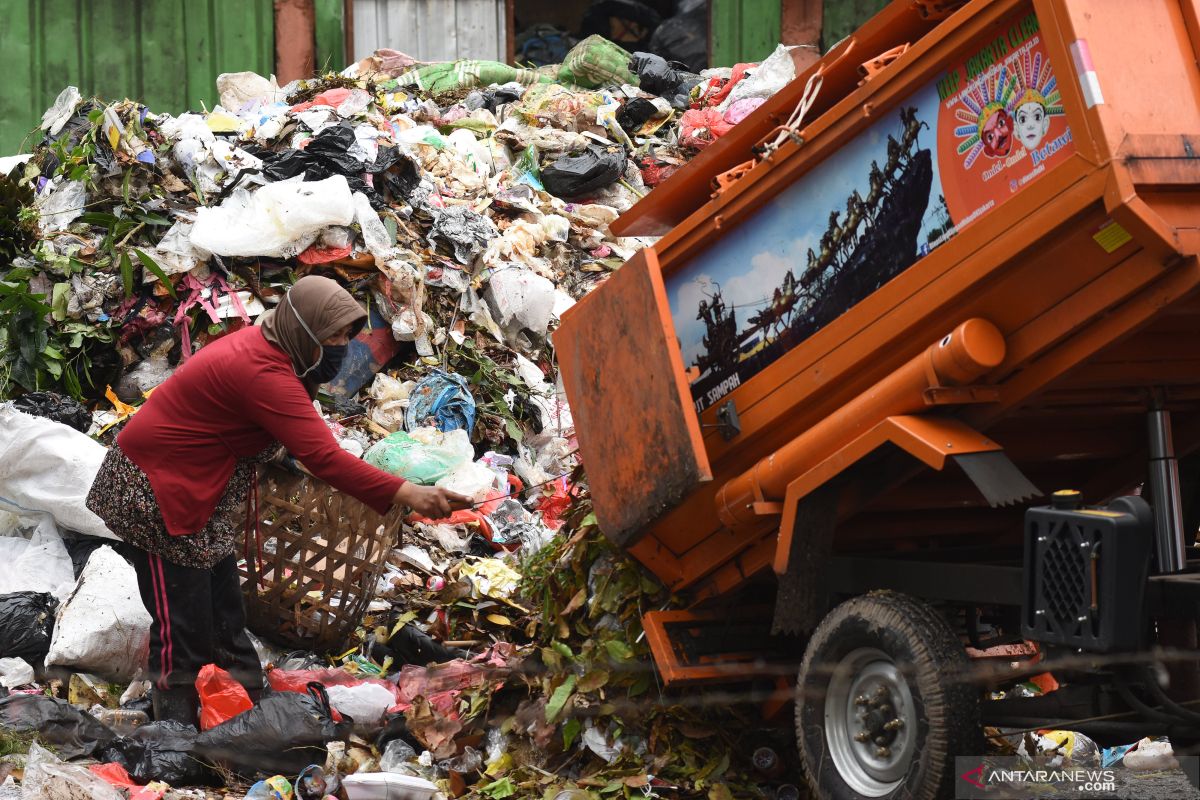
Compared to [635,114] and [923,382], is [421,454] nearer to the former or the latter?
[923,382]

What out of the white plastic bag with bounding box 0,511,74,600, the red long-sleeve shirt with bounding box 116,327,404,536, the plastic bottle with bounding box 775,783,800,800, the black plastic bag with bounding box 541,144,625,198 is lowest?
the plastic bottle with bounding box 775,783,800,800

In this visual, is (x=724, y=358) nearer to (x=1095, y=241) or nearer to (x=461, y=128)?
(x=1095, y=241)

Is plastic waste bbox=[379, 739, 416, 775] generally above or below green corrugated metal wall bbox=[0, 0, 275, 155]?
below

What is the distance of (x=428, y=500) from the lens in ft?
14.0

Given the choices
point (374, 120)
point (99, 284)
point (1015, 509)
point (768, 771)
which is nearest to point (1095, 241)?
point (1015, 509)

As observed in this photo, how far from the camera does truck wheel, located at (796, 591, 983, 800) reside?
10.4 feet

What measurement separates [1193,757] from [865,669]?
0.79 metres

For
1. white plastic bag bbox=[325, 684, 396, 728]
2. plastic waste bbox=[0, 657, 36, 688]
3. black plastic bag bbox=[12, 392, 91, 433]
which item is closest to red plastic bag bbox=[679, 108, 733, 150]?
black plastic bag bbox=[12, 392, 91, 433]

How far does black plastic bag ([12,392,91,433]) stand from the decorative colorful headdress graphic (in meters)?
4.40

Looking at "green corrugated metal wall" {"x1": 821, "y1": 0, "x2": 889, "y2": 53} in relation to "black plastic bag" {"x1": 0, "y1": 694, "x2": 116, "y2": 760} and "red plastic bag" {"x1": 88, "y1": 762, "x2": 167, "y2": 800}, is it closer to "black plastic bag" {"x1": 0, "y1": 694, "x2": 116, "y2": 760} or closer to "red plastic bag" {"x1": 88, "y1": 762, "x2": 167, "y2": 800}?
"black plastic bag" {"x1": 0, "y1": 694, "x2": 116, "y2": 760}

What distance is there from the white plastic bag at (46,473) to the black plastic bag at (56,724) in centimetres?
129

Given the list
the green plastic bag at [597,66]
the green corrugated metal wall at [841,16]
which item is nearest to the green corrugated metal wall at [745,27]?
the green corrugated metal wall at [841,16]

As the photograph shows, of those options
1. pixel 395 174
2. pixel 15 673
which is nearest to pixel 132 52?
pixel 395 174

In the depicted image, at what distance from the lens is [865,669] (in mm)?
3467
